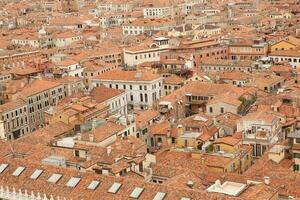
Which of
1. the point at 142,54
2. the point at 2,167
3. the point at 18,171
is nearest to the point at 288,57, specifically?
the point at 142,54

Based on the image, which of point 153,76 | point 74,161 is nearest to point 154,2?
point 153,76

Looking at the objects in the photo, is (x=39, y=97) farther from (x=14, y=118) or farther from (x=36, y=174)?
(x=36, y=174)

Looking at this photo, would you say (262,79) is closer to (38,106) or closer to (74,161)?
(38,106)

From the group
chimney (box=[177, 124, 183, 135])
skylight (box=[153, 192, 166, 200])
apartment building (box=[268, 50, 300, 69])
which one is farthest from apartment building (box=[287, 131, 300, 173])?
apartment building (box=[268, 50, 300, 69])

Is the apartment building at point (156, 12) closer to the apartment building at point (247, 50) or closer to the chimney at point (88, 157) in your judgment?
the apartment building at point (247, 50)

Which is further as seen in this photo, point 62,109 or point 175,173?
point 62,109

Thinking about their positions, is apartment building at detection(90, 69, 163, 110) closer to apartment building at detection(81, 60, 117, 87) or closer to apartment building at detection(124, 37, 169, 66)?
apartment building at detection(81, 60, 117, 87)
